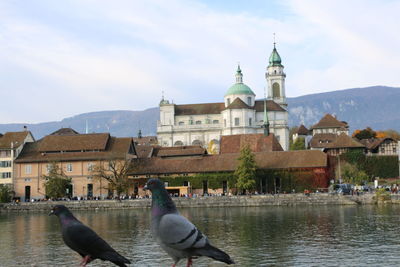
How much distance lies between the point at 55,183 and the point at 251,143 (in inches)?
1353

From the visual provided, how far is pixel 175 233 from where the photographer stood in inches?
519

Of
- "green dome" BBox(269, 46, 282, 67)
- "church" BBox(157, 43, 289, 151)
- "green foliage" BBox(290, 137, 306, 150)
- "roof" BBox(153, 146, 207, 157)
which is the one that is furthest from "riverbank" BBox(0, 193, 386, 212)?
"green dome" BBox(269, 46, 282, 67)

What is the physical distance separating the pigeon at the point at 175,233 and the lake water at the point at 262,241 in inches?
517

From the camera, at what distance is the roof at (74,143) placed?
Result: 97312 millimetres

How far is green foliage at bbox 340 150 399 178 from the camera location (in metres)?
96.4

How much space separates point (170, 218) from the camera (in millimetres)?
13328

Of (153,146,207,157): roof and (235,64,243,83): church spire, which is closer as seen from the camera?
(153,146,207,157): roof

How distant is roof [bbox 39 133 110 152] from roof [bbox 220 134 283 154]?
20853 mm

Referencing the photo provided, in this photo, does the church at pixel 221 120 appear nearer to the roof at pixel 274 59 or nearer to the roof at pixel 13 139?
the roof at pixel 274 59

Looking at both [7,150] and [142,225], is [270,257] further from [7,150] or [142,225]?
[7,150]

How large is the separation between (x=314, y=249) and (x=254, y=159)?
5652 centimetres

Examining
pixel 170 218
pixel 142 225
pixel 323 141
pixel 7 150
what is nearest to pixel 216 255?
pixel 170 218

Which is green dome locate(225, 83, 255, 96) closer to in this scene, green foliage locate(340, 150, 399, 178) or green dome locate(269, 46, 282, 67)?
green dome locate(269, 46, 282, 67)

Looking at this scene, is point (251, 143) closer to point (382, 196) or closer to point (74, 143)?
point (74, 143)
